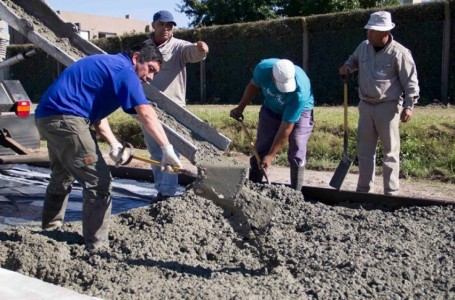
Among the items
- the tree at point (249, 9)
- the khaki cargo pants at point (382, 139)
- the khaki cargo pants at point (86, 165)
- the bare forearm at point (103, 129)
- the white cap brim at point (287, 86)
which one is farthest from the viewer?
the tree at point (249, 9)

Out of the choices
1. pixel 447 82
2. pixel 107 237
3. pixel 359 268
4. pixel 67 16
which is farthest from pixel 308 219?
pixel 67 16

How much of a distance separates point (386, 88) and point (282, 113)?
3.37ft

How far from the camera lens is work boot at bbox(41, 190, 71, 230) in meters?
4.92

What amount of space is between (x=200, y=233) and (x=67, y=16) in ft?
125

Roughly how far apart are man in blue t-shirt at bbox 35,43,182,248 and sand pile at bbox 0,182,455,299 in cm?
34

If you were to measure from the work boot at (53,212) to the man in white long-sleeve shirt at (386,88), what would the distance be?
9.91ft

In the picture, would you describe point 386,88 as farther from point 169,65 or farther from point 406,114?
point 169,65

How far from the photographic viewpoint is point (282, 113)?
607cm

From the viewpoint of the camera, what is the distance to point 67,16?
40.5m

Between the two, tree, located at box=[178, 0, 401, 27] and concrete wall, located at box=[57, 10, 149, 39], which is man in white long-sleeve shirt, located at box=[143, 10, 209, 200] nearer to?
tree, located at box=[178, 0, 401, 27]

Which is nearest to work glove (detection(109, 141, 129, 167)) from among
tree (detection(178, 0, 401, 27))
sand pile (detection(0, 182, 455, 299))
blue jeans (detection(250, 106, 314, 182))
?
sand pile (detection(0, 182, 455, 299))

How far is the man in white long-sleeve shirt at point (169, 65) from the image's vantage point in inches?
232

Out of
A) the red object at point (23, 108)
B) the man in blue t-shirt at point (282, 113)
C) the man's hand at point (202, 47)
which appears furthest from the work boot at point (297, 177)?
the red object at point (23, 108)

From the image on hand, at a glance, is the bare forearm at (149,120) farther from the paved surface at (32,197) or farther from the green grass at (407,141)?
the green grass at (407,141)
